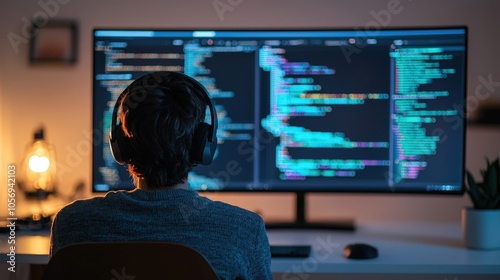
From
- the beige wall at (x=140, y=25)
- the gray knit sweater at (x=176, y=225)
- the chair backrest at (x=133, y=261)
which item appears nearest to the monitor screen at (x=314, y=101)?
the beige wall at (x=140, y=25)

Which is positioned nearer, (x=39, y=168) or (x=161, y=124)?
(x=161, y=124)

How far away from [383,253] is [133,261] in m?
0.86

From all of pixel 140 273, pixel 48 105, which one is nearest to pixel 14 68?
pixel 48 105

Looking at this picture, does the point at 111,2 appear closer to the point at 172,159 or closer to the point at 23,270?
the point at 23,270

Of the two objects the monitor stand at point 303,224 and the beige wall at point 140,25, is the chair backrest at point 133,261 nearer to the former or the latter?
the monitor stand at point 303,224

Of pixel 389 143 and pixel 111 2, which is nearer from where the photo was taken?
pixel 389 143

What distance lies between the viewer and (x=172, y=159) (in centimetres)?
120

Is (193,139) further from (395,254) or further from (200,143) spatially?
(395,254)

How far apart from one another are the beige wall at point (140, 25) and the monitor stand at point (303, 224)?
21cm

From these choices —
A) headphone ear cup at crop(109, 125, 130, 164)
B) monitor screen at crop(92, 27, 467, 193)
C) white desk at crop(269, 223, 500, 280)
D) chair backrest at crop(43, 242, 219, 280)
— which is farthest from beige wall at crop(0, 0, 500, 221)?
chair backrest at crop(43, 242, 219, 280)

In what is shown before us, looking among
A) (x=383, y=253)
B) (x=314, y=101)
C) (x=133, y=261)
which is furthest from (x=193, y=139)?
(x=314, y=101)

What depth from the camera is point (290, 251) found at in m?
1.59

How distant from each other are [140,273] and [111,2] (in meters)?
1.50

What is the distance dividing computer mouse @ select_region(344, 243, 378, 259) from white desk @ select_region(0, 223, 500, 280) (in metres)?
0.02
